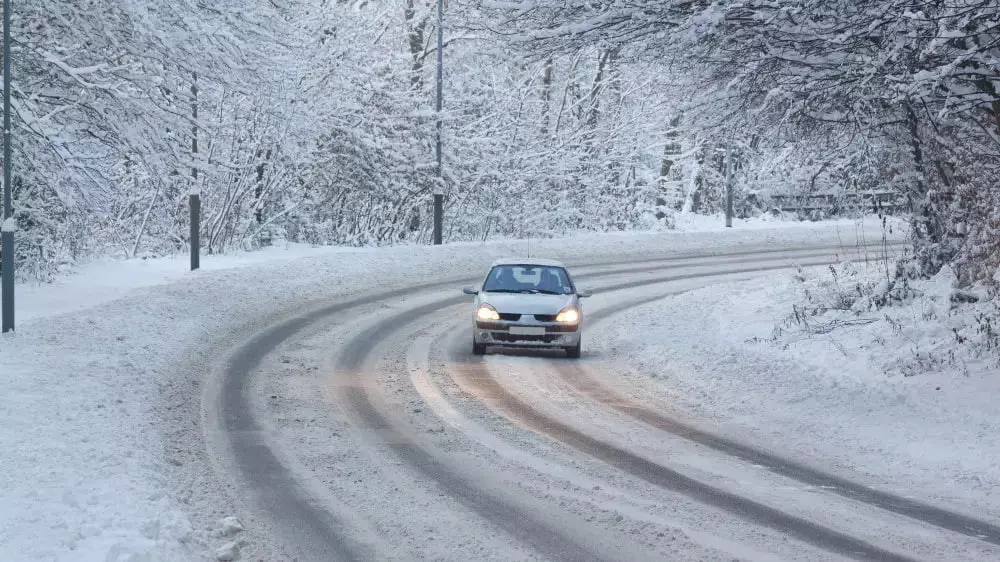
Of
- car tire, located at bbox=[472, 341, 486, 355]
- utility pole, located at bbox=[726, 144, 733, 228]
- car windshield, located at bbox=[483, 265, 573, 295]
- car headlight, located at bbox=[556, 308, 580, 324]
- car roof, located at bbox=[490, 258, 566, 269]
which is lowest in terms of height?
car tire, located at bbox=[472, 341, 486, 355]

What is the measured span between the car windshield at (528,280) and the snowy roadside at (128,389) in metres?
3.99

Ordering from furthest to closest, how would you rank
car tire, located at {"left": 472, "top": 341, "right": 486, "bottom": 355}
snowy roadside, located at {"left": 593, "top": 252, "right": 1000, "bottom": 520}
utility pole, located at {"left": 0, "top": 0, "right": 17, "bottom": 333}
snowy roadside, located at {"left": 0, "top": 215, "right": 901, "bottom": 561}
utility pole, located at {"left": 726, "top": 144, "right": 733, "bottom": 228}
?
1. utility pole, located at {"left": 726, "top": 144, "right": 733, "bottom": 228}
2. car tire, located at {"left": 472, "top": 341, "right": 486, "bottom": 355}
3. utility pole, located at {"left": 0, "top": 0, "right": 17, "bottom": 333}
4. snowy roadside, located at {"left": 593, "top": 252, "right": 1000, "bottom": 520}
5. snowy roadside, located at {"left": 0, "top": 215, "right": 901, "bottom": 561}

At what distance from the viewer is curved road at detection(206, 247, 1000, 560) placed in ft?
25.2

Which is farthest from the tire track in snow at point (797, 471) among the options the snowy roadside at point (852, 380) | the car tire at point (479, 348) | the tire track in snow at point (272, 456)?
the tire track in snow at point (272, 456)

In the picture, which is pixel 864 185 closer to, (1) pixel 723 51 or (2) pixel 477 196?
(1) pixel 723 51

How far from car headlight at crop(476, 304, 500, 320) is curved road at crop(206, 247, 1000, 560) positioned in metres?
0.72

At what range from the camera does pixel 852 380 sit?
43.4 feet

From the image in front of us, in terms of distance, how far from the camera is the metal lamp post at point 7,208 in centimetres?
1481

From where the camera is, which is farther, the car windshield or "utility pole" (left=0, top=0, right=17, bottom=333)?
the car windshield

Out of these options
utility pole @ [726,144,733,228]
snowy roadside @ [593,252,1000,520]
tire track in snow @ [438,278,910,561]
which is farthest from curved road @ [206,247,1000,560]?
utility pole @ [726,144,733,228]

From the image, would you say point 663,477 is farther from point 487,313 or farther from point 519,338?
point 487,313

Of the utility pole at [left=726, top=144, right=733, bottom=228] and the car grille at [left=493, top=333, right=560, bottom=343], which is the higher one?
the utility pole at [left=726, top=144, right=733, bottom=228]

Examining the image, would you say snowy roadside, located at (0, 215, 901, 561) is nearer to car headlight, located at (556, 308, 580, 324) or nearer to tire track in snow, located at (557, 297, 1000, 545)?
tire track in snow, located at (557, 297, 1000, 545)

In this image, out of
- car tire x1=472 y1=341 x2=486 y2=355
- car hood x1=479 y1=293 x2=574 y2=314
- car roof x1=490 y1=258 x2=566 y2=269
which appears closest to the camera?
car hood x1=479 y1=293 x2=574 y2=314
